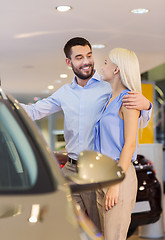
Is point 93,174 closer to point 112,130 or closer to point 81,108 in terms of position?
point 112,130

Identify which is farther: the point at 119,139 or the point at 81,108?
the point at 81,108

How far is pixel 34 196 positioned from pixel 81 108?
1453mm

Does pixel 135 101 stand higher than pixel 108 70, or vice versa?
pixel 108 70

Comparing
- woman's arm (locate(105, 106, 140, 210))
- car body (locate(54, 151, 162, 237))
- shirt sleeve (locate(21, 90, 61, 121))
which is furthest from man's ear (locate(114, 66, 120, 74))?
car body (locate(54, 151, 162, 237))

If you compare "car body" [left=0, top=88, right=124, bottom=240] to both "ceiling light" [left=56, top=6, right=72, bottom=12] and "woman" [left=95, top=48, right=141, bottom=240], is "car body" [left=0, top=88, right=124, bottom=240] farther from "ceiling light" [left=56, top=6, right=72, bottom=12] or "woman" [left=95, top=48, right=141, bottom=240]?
"ceiling light" [left=56, top=6, right=72, bottom=12]

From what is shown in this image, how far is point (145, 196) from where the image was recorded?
4113mm

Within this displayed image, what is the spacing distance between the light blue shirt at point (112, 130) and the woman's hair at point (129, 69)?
0.05 meters

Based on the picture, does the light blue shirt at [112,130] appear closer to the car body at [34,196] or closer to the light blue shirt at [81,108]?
the light blue shirt at [81,108]

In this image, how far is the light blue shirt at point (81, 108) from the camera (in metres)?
2.91

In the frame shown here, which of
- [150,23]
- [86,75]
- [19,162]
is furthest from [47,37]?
[19,162]

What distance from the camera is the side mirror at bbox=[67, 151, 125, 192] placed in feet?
5.47

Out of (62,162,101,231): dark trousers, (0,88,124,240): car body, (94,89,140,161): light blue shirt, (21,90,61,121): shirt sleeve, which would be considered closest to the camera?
(0,88,124,240): car body

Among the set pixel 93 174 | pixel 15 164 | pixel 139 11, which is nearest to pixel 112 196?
pixel 15 164

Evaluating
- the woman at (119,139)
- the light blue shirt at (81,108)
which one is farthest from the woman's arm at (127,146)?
the light blue shirt at (81,108)
